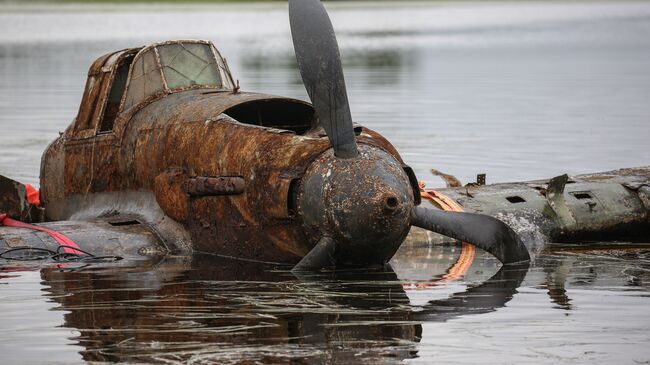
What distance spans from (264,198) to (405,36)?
81867 mm

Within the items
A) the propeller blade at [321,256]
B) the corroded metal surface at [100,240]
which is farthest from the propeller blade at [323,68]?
the corroded metal surface at [100,240]

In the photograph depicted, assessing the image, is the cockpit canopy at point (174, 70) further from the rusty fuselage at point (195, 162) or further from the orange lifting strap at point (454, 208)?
the orange lifting strap at point (454, 208)

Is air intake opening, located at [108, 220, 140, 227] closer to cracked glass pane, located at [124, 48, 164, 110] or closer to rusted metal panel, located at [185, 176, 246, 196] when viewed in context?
rusted metal panel, located at [185, 176, 246, 196]

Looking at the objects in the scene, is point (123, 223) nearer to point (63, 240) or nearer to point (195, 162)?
point (63, 240)

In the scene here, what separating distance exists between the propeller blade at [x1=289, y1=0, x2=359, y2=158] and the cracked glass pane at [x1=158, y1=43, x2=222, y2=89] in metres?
3.15

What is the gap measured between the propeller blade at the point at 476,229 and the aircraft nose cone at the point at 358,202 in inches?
16.5

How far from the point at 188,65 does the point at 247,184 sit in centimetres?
280

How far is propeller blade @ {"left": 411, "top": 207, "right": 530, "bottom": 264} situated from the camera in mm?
13398

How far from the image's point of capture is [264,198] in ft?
43.8

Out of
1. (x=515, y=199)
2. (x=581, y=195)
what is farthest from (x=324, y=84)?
(x=581, y=195)

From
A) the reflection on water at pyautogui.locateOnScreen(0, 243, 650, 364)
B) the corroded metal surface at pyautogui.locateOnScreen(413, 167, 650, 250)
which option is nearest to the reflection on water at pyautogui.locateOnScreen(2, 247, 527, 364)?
the reflection on water at pyautogui.locateOnScreen(0, 243, 650, 364)

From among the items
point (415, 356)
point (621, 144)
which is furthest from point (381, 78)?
point (415, 356)

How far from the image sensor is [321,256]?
42.6ft

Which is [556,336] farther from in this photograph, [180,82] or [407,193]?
[180,82]
